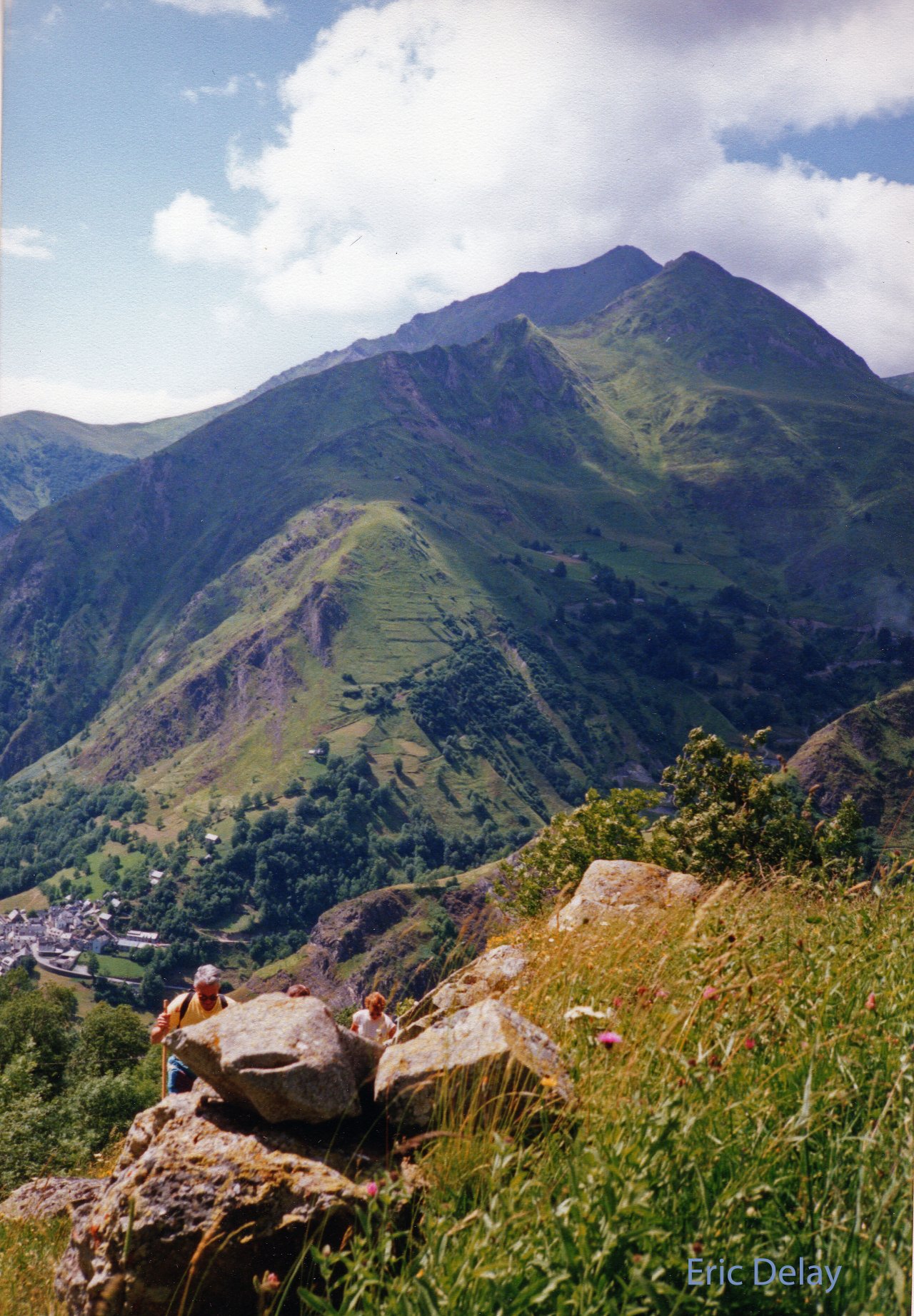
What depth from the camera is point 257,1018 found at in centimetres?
621

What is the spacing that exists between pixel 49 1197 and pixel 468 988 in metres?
4.93

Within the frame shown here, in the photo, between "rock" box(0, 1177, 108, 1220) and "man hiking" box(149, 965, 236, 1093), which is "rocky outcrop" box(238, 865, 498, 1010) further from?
"rock" box(0, 1177, 108, 1220)

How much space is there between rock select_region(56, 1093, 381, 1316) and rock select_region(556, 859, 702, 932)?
5650 mm

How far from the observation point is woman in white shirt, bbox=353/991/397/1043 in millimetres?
10586

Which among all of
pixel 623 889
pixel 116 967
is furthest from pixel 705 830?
pixel 116 967

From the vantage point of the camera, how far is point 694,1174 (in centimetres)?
354

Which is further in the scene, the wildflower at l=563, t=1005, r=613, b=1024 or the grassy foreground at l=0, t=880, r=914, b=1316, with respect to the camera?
the wildflower at l=563, t=1005, r=613, b=1024

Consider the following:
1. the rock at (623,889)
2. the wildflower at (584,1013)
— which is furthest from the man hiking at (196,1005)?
the wildflower at (584,1013)

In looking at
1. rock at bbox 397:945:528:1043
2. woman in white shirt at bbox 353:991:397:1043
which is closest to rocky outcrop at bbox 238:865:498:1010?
woman in white shirt at bbox 353:991:397:1043

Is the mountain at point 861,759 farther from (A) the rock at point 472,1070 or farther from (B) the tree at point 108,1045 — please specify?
(A) the rock at point 472,1070

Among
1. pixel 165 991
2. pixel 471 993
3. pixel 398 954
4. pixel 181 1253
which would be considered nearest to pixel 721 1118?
pixel 181 1253

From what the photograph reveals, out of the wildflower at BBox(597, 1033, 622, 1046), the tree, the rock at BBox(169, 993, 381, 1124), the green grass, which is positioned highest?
the wildflower at BBox(597, 1033, 622, 1046)

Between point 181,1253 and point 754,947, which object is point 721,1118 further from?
point 181,1253

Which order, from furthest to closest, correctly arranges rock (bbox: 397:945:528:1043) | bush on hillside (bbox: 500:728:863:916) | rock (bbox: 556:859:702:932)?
bush on hillside (bbox: 500:728:863:916), rock (bbox: 556:859:702:932), rock (bbox: 397:945:528:1043)
